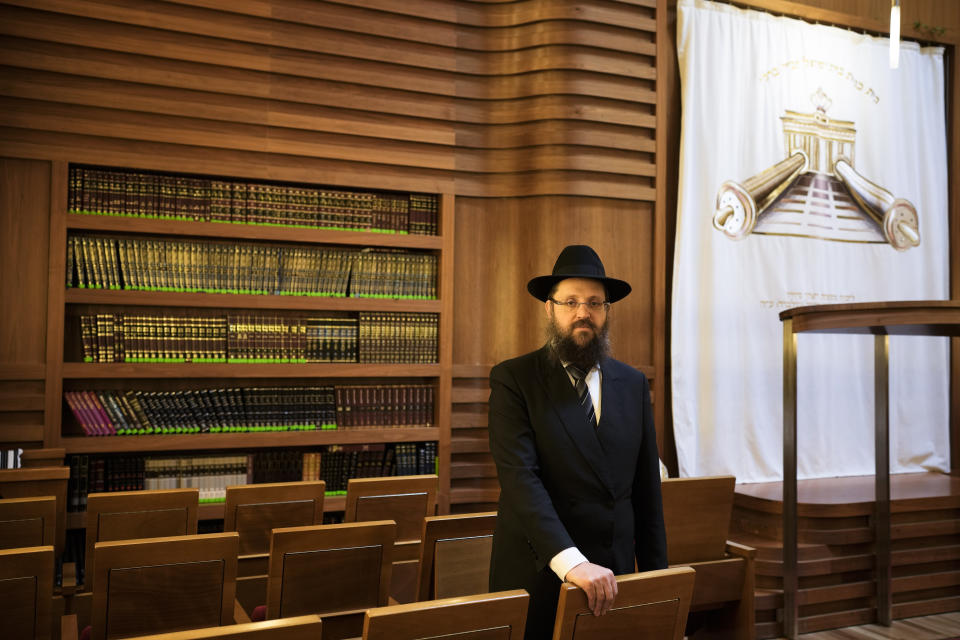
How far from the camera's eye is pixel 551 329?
238 cm

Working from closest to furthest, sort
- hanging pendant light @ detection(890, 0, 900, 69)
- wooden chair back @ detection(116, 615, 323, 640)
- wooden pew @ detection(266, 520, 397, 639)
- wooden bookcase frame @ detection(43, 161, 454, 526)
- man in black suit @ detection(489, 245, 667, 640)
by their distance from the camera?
wooden chair back @ detection(116, 615, 323, 640) → man in black suit @ detection(489, 245, 667, 640) → wooden pew @ detection(266, 520, 397, 639) → hanging pendant light @ detection(890, 0, 900, 69) → wooden bookcase frame @ detection(43, 161, 454, 526)

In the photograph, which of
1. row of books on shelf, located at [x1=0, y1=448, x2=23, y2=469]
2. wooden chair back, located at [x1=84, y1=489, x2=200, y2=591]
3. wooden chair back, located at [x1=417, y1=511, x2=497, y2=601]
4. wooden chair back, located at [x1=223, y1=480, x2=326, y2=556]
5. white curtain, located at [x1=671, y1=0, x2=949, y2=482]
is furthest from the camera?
white curtain, located at [x1=671, y1=0, x2=949, y2=482]

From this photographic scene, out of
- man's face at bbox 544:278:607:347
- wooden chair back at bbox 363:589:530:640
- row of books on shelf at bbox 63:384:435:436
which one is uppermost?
man's face at bbox 544:278:607:347

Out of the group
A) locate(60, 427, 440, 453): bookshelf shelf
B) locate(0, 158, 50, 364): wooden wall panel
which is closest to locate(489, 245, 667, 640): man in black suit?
locate(60, 427, 440, 453): bookshelf shelf

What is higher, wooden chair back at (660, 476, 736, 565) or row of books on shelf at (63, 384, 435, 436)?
row of books on shelf at (63, 384, 435, 436)

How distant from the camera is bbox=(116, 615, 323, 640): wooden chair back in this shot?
1.51 metres

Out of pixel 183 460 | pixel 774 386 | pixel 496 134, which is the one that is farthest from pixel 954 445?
pixel 183 460

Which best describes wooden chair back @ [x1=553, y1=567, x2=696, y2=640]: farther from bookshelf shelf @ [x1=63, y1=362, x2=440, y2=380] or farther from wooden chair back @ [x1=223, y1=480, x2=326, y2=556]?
bookshelf shelf @ [x1=63, y1=362, x2=440, y2=380]

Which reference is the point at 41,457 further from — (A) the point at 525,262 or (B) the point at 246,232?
(A) the point at 525,262

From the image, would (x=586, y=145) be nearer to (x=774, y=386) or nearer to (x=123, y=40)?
(x=774, y=386)

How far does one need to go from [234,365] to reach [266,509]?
147cm

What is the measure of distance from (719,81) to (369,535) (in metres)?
4.29

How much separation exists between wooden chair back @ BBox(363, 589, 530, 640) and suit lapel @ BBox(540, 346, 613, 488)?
0.53 metres

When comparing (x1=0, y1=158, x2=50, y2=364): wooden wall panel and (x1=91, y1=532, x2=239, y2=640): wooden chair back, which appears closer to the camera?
(x1=91, y1=532, x2=239, y2=640): wooden chair back
